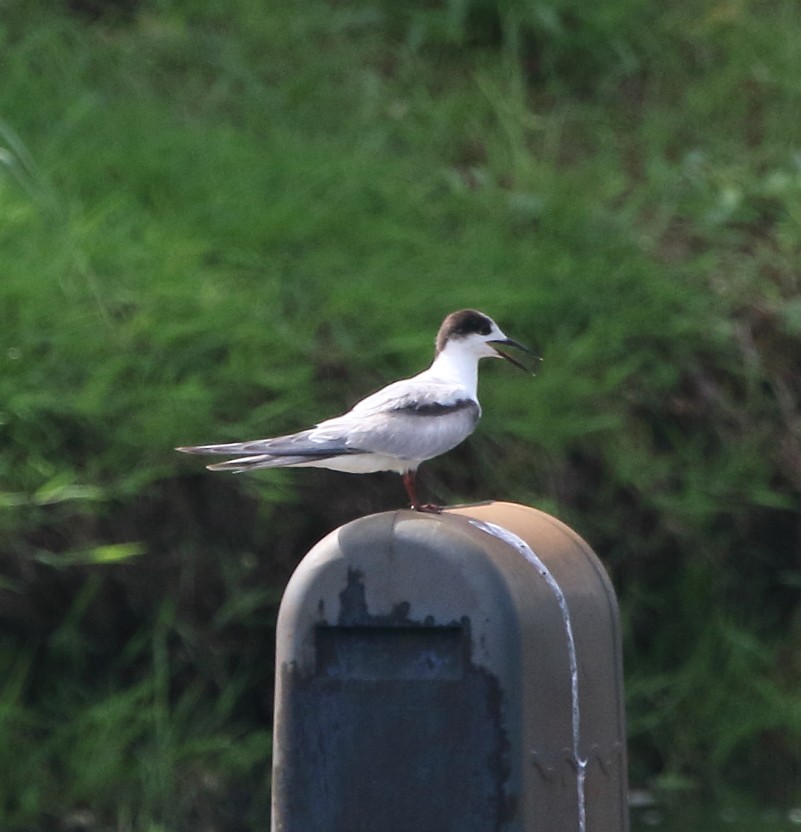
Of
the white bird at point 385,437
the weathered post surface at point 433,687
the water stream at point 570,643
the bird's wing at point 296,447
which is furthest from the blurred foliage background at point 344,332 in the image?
the water stream at point 570,643

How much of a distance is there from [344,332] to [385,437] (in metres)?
2.40

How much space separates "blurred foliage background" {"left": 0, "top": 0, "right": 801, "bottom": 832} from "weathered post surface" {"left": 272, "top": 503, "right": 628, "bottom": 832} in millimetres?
2272

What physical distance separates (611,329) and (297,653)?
3.70 meters

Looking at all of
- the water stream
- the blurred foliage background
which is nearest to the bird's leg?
the water stream

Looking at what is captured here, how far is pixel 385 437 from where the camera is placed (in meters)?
3.62

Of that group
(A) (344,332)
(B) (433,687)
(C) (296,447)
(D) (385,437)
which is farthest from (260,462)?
(A) (344,332)

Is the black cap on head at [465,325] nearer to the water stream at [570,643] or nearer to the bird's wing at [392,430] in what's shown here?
the bird's wing at [392,430]

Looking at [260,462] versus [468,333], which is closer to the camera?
[260,462]

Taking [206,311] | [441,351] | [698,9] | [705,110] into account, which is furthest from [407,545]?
[698,9]

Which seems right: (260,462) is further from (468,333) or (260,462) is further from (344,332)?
(344,332)

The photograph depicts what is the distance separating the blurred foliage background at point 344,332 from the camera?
5.30 m

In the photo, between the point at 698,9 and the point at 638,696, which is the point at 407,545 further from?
the point at 698,9

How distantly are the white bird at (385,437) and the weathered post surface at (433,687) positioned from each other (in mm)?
463

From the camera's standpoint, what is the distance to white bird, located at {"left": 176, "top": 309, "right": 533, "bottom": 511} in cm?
347
